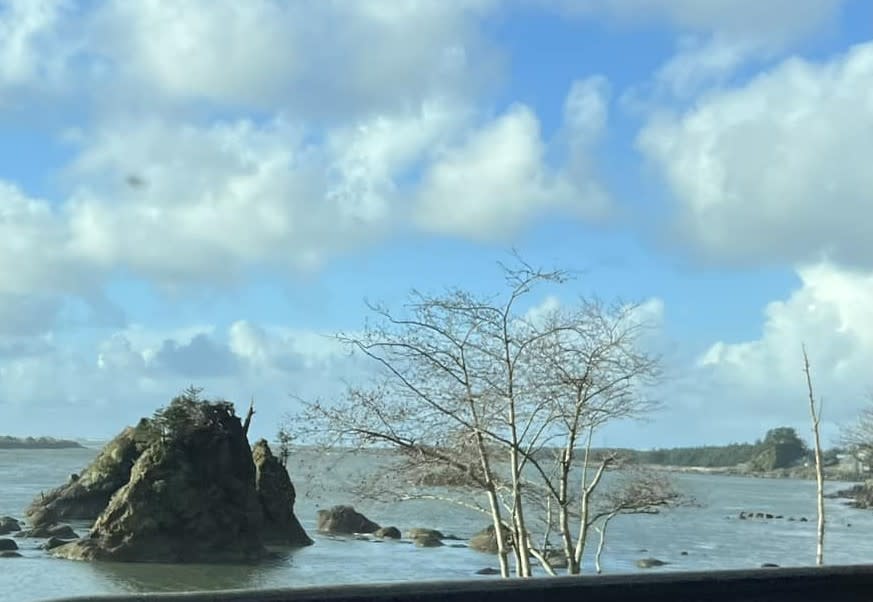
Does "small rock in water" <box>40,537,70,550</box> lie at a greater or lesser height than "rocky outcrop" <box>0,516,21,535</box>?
lesser

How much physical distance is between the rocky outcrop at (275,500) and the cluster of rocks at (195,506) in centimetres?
4

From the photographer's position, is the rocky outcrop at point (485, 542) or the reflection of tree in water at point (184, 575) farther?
the rocky outcrop at point (485, 542)

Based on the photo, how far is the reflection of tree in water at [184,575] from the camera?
41.8m

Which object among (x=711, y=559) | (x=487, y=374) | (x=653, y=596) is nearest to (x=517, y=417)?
(x=487, y=374)

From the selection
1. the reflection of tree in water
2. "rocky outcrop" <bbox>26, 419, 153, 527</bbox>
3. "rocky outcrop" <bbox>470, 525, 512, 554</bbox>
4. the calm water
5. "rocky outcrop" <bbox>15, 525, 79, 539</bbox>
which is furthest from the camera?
"rocky outcrop" <bbox>26, 419, 153, 527</bbox>

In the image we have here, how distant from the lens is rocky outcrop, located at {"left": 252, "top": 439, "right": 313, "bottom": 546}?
53625 mm

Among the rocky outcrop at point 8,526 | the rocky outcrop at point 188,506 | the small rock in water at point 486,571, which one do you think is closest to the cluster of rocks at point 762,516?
the rocky outcrop at point 188,506

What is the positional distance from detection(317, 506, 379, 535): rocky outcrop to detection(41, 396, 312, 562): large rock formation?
182 inches

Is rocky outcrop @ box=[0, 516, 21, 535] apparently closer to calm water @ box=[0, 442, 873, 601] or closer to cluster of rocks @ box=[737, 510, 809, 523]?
calm water @ box=[0, 442, 873, 601]

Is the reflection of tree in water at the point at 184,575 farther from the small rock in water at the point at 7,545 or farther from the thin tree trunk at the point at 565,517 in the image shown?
the thin tree trunk at the point at 565,517

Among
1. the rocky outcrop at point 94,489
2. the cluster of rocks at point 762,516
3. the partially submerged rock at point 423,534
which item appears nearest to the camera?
the partially submerged rock at point 423,534

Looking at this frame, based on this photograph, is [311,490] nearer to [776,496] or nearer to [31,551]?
[31,551]

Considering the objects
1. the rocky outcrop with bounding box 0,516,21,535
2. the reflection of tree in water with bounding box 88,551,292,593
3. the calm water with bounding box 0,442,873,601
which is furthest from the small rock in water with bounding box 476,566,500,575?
the rocky outcrop with bounding box 0,516,21,535

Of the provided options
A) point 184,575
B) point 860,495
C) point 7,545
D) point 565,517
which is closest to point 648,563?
point 184,575
